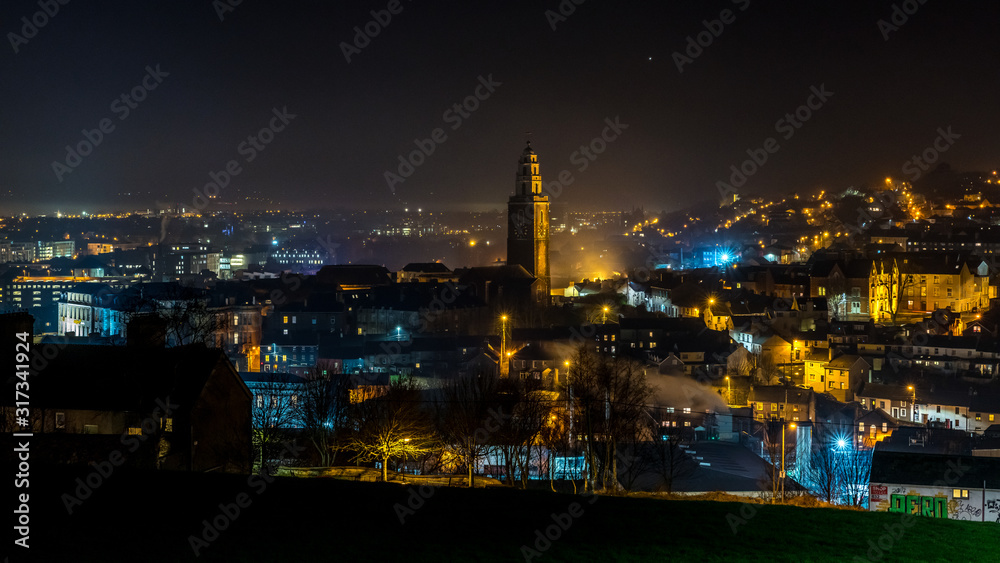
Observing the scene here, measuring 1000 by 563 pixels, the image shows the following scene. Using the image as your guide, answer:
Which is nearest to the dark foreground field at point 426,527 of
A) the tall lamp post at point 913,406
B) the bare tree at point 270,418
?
the bare tree at point 270,418

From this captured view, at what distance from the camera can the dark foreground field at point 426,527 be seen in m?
8.54

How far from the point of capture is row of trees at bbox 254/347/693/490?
53.0 feet

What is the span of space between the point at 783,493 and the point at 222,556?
11010mm

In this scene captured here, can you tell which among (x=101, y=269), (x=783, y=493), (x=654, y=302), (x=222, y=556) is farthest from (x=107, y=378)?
(x=101, y=269)

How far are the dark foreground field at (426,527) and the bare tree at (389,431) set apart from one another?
4477mm

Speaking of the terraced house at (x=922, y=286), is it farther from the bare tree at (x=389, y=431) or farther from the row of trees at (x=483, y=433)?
the bare tree at (x=389, y=431)

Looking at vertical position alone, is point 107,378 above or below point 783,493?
above

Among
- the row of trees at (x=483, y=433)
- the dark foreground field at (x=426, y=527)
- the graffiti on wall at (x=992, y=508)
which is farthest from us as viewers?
the graffiti on wall at (x=992, y=508)

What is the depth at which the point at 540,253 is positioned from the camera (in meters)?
44.7

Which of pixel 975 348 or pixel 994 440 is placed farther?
pixel 975 348

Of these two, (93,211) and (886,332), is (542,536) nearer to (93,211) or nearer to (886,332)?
(886,332)

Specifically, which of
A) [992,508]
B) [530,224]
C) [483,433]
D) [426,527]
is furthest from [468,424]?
[530,224]

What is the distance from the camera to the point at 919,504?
58.5 feet

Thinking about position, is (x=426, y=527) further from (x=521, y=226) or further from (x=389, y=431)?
(x=521, y=226)
